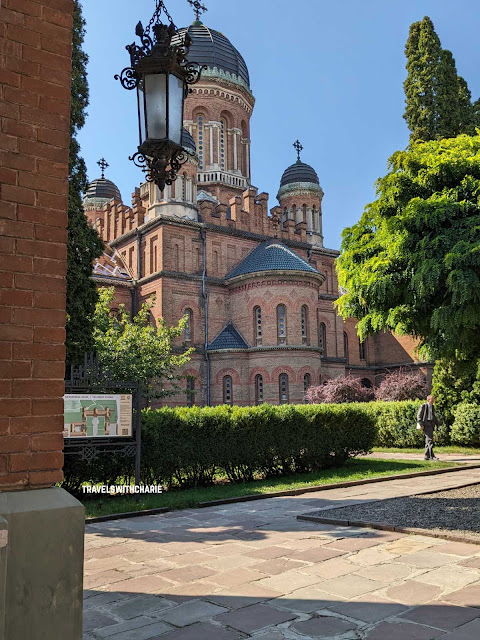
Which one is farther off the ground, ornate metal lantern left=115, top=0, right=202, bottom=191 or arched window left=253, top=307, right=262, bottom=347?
arched window left=253, top=307, right=262, bottom=347

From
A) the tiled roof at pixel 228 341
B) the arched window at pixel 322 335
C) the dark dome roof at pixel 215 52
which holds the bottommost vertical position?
the tiled roof at pixel 228 341

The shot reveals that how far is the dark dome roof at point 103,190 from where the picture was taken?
45.2 m

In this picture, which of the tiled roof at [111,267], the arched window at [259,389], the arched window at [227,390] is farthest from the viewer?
the tiled roof at [111,267]

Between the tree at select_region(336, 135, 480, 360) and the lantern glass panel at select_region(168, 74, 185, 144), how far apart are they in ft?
19.4

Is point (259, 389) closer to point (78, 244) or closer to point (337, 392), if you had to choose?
point (337, 392)

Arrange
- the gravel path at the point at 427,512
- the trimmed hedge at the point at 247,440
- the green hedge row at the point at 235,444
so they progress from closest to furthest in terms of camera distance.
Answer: the gravel path at the point at 427,512 < the green hedge row at the point at 235,444 < the trimmed hedge at the point at 247,440

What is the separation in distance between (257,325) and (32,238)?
2840 centimetres

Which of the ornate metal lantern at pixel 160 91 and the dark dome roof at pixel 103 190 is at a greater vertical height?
the dark dome roof at pixel 103 190

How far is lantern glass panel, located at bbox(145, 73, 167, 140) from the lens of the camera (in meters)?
4.59

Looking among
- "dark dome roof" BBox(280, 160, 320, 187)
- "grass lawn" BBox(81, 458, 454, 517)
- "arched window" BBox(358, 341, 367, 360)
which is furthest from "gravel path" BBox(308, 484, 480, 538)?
"dark dome roof" BBox(280, 160, 320, 187)

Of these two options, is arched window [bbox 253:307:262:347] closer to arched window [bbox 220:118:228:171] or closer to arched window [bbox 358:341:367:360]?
arched window [bbox 220:118:228:171]

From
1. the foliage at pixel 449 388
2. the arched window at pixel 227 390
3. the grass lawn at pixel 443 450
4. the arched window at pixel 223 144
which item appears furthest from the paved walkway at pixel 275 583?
the arched window at pixel 223 144

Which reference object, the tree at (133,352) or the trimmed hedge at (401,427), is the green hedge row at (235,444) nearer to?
the tree at (133,352)

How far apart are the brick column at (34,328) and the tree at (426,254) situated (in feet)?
24.9
